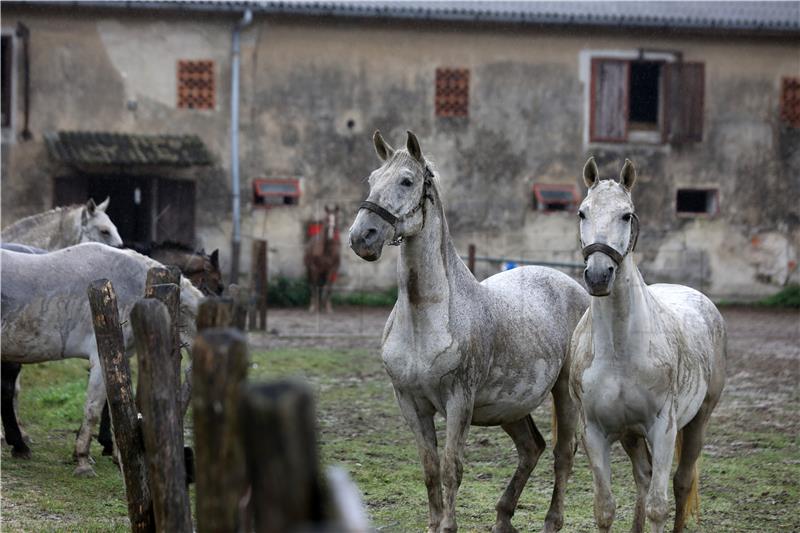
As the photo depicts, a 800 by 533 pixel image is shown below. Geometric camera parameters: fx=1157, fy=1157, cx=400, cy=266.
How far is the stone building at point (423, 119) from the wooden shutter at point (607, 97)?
3 cm

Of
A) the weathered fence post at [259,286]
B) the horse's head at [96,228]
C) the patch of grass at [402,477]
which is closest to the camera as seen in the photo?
the patch of grass at [402,477]

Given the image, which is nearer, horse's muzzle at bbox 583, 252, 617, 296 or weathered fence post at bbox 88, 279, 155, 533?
weathered fence post at bbox 88, 279, 155, 533

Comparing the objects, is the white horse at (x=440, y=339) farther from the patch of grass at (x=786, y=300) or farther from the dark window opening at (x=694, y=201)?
the dark window opening at (x=694, y=201)

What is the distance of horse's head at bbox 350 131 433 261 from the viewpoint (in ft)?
18.1

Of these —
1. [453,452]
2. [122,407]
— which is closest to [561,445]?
[453,452]

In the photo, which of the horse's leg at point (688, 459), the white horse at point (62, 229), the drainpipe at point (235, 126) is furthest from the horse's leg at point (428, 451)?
the drainpipe at point (235, 126)

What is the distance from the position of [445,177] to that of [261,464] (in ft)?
63.5

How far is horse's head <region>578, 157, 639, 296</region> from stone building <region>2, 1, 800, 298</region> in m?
14.7

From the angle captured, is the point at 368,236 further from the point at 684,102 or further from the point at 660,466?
the point at 684,102

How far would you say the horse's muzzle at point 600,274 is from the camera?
5.04 metres

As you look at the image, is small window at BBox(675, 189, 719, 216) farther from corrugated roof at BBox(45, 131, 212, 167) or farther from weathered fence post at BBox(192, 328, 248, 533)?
weathered fence post at BBox(192, 328, 248, 533)

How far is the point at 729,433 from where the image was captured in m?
9.14

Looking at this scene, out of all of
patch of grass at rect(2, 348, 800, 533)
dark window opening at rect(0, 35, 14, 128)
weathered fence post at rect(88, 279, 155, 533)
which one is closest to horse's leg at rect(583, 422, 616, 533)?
patch of grass at rect(2, 348, 800, 533)

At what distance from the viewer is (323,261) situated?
1931cm
